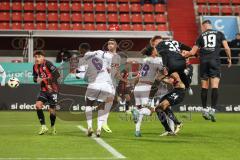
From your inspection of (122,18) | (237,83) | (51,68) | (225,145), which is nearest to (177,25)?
(122,18)

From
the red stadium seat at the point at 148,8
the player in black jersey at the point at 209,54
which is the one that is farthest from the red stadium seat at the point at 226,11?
the player in black jersey at the point at 209,54

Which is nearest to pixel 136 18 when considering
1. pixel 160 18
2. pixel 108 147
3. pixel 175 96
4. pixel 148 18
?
pixel 148 18

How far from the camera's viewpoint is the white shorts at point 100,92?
46.4ft

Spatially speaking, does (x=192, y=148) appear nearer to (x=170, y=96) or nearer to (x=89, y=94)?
(x=170, y=96)

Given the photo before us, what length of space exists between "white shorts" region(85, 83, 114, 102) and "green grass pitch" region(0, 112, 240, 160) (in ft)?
2.96

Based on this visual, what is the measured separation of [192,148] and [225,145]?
0.96m

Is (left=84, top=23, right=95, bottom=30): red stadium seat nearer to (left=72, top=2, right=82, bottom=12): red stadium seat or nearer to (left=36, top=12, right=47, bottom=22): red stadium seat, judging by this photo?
(left=72, top=2, right=82, bottom=12): red stadium seat

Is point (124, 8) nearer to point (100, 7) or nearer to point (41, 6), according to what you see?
point (100, 7)

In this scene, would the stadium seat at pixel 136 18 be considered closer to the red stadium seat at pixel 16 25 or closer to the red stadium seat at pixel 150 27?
the red stadium seat at pixel 150 27

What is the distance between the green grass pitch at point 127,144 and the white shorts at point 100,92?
90 centimetres

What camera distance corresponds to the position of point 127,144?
1197 cm

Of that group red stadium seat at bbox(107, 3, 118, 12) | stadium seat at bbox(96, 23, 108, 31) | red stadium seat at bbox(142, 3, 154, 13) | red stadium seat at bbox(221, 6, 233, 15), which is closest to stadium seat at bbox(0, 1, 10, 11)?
stadium seat at bbox(96, 23, 108, 31)

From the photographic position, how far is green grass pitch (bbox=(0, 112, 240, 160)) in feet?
33.3

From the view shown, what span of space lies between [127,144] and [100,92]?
8.61 ft
